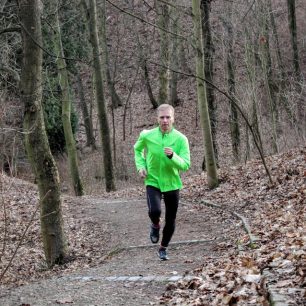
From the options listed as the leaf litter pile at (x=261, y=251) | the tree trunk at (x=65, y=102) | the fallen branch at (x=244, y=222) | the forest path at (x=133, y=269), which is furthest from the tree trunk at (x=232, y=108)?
the forest path at (x=133, y=269)

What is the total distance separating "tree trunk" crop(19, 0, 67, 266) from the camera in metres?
9.03

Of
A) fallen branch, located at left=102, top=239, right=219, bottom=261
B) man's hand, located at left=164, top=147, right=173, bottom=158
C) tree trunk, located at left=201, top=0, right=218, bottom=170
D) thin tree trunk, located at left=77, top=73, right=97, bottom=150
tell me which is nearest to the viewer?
man's hand, located at left=164, top=147, right=173, bottom=158

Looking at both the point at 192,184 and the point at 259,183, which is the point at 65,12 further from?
the point at 259,183

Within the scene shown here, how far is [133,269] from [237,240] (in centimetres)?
181

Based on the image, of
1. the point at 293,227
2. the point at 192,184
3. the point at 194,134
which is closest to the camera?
the point at 293,227

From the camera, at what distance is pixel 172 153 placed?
7184 millimetres

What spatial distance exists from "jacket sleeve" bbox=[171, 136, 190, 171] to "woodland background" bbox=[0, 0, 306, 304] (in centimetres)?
167

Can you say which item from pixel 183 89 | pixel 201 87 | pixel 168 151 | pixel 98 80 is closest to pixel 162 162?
pixel 168 151

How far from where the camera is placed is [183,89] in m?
42.0

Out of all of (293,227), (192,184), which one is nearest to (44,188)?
(293,227)

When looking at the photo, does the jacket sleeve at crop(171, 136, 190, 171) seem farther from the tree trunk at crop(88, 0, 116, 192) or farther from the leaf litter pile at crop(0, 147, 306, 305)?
the tree trunk at crop(88, 0, 116, 192)

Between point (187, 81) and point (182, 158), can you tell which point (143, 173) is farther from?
point (187, 81)

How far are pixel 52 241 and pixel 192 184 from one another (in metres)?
8.09

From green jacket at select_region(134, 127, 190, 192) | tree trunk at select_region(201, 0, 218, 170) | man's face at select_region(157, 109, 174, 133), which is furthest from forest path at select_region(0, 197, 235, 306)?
Result: tree trunk at select_region(201, 0, 218, 170)
